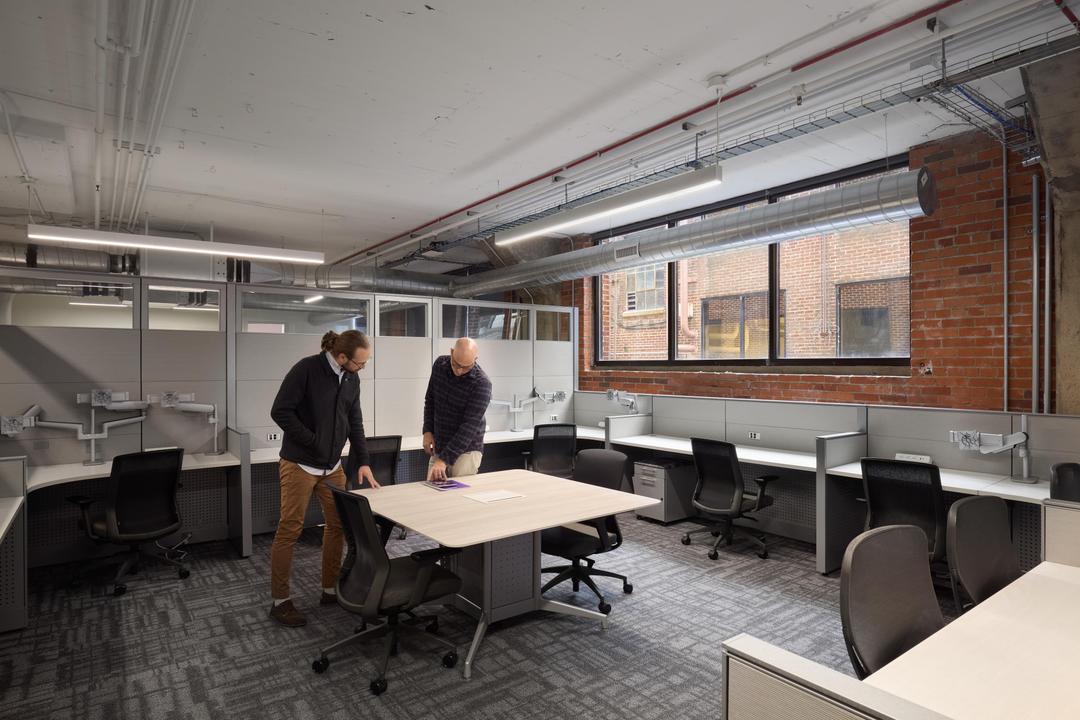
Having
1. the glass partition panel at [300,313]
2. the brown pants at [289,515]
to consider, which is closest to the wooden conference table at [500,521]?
the brown pants at [289,515]

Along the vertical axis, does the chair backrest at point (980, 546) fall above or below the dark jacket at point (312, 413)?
below

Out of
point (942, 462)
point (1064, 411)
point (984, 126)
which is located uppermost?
point (984, 126)

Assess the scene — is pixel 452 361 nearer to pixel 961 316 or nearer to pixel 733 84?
pixel 733 84

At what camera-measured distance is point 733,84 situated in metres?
3.22

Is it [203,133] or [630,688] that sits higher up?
[203,133]

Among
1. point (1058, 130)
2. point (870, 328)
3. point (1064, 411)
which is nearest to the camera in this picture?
point (1058, 130)

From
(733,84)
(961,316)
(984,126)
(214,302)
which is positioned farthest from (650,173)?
(214,302)

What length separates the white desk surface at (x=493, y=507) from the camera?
2.47m

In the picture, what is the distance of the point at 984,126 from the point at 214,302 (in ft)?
18.0

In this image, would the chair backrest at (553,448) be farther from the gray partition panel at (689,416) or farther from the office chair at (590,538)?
the office chair at (590,538)

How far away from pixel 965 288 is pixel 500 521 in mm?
3637

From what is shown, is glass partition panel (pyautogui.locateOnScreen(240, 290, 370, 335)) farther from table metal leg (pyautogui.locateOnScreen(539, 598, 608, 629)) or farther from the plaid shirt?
table metal leg (pyautogui.locateOnScreen(539, 598, 608, 629))

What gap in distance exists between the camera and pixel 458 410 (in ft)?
12.0

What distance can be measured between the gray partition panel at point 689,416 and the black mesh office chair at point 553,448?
97cm
